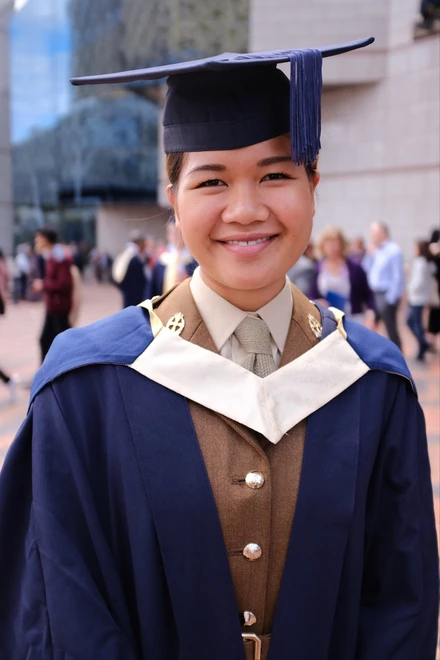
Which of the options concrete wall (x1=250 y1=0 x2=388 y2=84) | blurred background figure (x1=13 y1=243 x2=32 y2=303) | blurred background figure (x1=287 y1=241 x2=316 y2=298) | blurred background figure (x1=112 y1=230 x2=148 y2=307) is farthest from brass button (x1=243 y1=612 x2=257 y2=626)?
blurred background figure (x1=13 y1=243 x2=32 y2=303)

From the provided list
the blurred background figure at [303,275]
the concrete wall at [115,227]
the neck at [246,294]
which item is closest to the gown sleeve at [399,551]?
the neck at [246,294]

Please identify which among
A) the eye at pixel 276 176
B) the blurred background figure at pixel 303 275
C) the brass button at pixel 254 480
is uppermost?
the eye at pixel 276 176

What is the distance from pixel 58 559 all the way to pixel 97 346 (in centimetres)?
42

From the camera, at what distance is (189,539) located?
1.24 m

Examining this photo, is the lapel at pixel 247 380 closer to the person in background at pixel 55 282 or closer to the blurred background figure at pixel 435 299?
the person in background at pixel 55 282

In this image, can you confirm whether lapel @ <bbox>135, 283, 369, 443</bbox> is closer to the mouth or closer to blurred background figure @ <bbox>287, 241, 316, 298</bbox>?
the mouth

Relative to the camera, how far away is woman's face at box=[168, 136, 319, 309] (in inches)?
49.2

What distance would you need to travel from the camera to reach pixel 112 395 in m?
1.29

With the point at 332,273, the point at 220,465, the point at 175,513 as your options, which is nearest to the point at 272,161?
the point at 220,465

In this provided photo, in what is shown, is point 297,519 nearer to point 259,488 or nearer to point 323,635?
point 259,488

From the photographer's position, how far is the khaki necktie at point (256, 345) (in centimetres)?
138

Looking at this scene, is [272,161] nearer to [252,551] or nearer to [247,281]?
A: [247,281]

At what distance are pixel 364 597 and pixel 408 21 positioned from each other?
16.1m

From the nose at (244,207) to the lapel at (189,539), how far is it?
42cm
